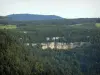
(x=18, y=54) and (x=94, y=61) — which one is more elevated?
Result: (x=18, y=54)

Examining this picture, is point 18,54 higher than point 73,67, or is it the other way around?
point 18,54

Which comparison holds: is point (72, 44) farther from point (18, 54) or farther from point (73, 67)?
point (18, 54)

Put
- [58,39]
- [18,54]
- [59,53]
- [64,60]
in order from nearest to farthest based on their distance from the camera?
[18,54]
[64,60]
[59,53]
[58,39]

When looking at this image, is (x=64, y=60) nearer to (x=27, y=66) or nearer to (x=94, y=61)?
(x=94, y=61)

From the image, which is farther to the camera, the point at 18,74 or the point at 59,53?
the point at 59,53

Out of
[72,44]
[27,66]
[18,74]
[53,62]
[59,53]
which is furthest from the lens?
[72,44]

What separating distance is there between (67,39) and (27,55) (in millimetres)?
24479

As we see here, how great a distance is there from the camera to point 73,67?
156 feet

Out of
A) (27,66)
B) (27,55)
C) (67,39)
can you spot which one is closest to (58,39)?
(67,39)

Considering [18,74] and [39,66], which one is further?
[39,66]

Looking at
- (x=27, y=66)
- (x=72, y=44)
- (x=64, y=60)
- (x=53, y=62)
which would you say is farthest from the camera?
(x=72, y=44)

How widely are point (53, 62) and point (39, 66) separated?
5.22 metres

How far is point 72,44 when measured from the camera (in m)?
65.1

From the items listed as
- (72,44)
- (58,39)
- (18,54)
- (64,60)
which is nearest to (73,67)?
(64,60)
